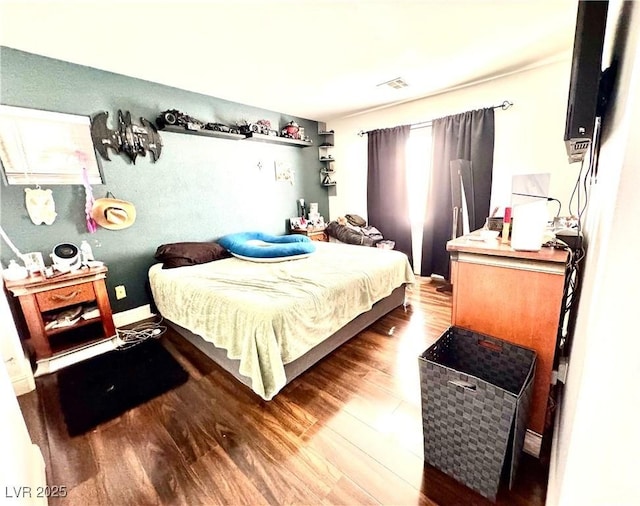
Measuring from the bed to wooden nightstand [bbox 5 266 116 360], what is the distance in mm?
434

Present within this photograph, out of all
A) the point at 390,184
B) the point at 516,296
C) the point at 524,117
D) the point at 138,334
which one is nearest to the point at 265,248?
the point at 138,334

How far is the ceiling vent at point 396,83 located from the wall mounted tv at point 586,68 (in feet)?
7.83

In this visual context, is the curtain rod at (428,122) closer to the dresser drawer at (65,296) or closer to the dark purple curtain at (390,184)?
the dark purple curtain at (390,184)

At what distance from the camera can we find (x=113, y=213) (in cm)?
255

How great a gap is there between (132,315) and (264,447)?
221cm

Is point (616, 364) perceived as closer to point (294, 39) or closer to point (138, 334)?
point (294, 39)

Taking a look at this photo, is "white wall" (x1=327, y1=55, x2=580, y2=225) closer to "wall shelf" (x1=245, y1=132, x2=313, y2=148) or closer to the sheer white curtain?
the sheer white curtain

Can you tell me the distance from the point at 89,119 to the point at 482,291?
11.0 feet

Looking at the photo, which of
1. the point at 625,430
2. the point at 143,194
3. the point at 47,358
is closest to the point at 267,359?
the point at 625,430

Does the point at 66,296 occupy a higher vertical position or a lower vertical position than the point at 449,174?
lower

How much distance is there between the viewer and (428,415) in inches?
46.1

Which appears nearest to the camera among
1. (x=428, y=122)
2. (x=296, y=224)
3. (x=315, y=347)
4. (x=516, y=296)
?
(x=516, y=296)

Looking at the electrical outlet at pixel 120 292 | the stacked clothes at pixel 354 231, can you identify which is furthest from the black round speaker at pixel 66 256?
the stacked clothes at pixel 354 231

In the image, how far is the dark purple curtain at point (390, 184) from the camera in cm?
380
